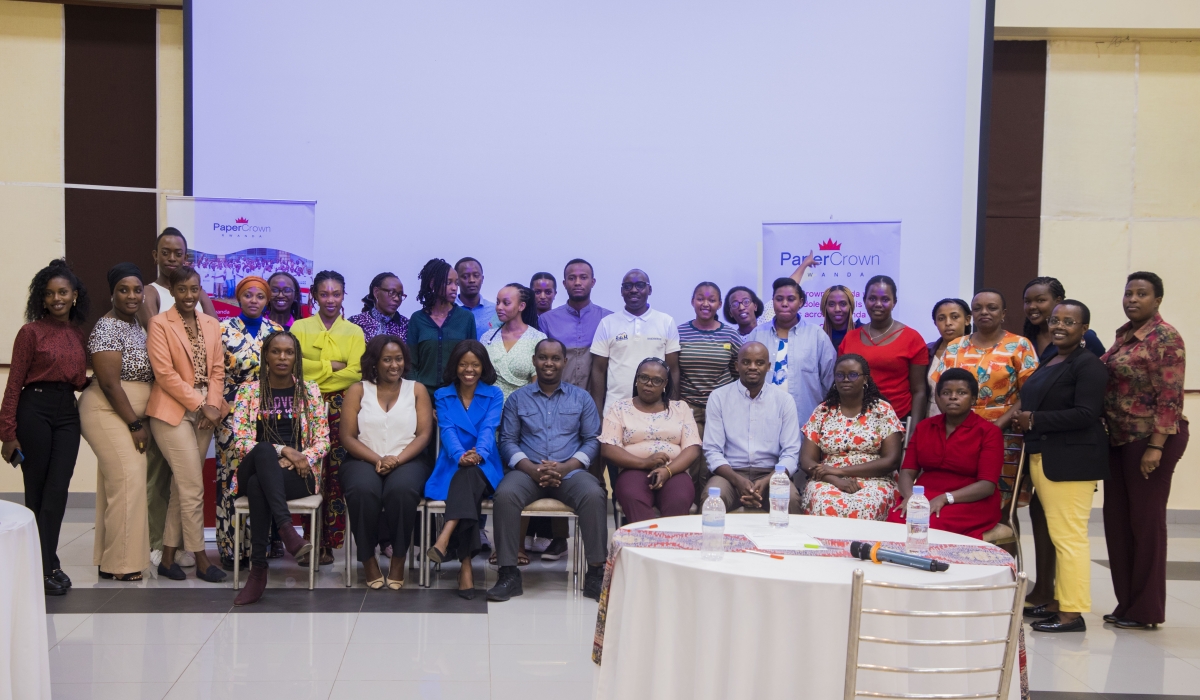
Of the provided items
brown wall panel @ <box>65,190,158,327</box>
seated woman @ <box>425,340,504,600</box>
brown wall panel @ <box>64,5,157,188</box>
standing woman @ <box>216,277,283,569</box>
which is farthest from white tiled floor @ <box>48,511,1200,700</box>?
brown wall panel @ <box>64,5,157,188</box>

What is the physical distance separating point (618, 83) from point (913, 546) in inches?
168

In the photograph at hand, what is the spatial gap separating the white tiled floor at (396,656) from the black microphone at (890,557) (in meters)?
1.19

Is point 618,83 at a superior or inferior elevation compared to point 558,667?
superior

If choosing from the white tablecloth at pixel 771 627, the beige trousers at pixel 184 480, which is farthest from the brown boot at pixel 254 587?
the white tablecloth at pixel 771 627

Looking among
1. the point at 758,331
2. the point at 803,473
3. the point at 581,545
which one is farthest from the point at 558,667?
the point at 758,331

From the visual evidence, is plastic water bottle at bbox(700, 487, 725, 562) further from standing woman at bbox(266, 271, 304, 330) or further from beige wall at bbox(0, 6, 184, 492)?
beige wall at bbox(0, 6, 184, 492)

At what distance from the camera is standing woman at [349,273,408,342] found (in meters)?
5.36

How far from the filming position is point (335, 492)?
4.99 m

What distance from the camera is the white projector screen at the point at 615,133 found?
6.12 metres

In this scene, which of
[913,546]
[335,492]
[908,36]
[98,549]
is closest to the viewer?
[913,546]

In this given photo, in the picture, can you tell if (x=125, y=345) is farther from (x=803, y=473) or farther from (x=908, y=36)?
(x=908, y=36)

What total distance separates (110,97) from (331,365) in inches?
116

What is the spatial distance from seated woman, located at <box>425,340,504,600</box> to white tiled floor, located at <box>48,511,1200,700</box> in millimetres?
401

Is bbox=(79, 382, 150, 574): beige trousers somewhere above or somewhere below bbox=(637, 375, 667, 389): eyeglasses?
below
